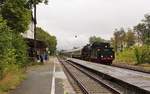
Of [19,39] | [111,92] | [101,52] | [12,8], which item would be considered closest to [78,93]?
[111,92]

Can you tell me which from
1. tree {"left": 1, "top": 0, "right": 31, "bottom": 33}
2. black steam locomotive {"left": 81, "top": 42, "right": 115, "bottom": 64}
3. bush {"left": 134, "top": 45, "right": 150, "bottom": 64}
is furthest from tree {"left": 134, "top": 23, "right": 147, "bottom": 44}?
tree {"left": 1, "top": 0, "right": 31, "bottom": 33}

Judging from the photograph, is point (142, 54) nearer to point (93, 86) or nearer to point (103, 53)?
point (103, 53)

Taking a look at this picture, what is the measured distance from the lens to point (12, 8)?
41000mm

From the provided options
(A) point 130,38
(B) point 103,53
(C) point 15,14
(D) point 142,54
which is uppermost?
(A) point 130,38

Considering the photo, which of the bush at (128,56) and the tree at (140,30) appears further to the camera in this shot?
the tree at (140,30)

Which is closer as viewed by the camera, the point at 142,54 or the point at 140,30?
the point at 142,54

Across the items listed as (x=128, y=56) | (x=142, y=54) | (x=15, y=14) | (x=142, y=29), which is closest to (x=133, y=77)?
(x=15, y=14)

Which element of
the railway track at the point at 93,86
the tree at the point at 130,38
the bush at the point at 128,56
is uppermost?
the tree at the point at 130,38

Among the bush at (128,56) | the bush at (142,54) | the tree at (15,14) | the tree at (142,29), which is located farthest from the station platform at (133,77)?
the tree at (142,29)

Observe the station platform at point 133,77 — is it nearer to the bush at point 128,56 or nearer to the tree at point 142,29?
the bush at point 128,56

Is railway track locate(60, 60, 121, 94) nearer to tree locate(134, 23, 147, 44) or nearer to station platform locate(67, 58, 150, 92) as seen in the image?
station platform locate(67, 58, 150, 92)

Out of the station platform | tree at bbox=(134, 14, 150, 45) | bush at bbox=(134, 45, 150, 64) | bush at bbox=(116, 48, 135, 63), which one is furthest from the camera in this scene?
tree at bbox=(134, 14, 150, 45)

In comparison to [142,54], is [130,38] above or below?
above

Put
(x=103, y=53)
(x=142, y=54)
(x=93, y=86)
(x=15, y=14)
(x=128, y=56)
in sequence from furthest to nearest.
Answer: (x=128, y=56) < (x=103, y=53) < (x=142, y=54) < (x=15, y=14) < (x=93, y=86)
